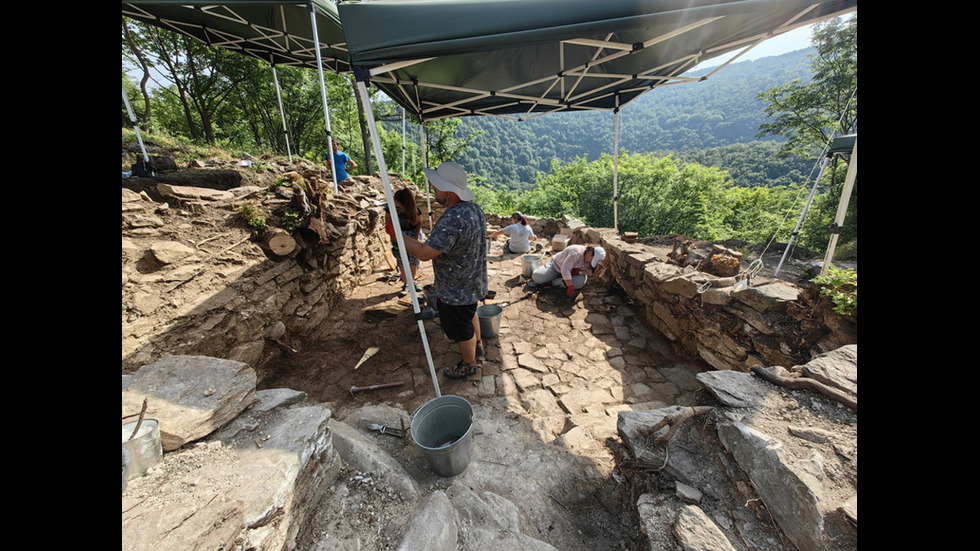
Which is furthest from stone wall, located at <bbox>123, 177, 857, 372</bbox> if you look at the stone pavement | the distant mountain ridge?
the distant mountain ridge

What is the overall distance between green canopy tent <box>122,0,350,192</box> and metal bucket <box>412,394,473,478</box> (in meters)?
4.36

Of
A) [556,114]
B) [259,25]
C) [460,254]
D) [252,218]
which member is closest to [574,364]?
[460,254]

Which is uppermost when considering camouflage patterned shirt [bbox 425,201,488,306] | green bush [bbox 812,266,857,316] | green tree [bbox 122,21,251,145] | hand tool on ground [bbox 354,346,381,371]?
green tree [bbox 122,21,251,145]

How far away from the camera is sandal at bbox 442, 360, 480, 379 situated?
3.06m

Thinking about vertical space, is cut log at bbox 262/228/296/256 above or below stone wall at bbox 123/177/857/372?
above

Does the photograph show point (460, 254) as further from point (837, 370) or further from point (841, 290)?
point (841, 290)

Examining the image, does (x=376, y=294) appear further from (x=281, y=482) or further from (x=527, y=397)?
(x=281, y=482)

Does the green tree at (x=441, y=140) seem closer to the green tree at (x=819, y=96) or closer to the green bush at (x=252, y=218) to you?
the green tree at (x=819, y=96)

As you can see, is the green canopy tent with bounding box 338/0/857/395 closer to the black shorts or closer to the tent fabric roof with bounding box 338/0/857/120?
the tent fabric roof with bounding box 338/0/857/120

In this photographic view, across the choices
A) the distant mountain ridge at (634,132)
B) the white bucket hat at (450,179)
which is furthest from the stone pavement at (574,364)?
the distant mountain ridge at (634,132)
